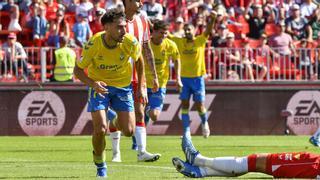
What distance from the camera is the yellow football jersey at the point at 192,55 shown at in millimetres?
23984

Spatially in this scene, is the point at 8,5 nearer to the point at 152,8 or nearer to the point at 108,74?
the point at 152,8

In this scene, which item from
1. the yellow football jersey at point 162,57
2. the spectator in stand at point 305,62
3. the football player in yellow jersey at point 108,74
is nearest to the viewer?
the football player in yellow jersey at point 108,74

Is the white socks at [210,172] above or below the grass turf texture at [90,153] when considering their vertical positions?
above

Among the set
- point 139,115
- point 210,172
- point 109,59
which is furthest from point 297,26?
point 210,172

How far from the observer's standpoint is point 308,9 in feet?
101

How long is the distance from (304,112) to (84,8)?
7.03m

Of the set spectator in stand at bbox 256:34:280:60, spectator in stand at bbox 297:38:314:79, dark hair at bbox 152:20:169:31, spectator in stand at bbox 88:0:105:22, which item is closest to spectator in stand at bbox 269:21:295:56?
spectator in stand at bbox 256:34:280:60

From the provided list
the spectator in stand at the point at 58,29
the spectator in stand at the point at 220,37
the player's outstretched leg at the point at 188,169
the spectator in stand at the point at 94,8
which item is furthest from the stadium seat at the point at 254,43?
the player's outstretched leg at the point at 188,169

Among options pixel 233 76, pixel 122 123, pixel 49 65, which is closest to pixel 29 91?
pixel 49 65

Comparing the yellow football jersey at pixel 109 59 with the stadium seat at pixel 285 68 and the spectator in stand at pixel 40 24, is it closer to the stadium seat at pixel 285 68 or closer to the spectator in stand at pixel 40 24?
the stadium seat at pixel 285 68

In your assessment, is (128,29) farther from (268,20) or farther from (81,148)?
(268,20)

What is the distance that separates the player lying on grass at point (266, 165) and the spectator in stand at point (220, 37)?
52.7ft

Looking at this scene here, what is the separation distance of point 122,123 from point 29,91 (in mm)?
12657

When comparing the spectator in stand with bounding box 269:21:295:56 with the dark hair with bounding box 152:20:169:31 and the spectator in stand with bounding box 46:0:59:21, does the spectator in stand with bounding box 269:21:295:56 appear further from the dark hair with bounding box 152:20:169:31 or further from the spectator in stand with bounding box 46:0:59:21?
the dark hair with bounding box 152:20:169:31
